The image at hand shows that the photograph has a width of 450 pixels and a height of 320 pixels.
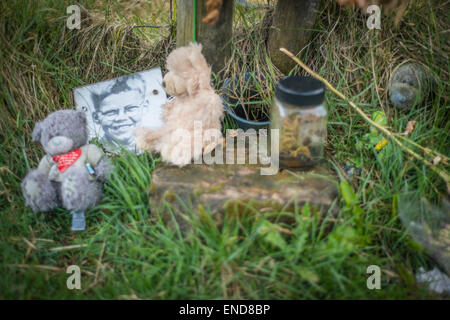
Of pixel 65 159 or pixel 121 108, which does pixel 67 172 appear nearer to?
pixel 65 159

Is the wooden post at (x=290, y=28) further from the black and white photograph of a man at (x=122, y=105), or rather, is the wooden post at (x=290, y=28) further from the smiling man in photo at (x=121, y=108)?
the smiling man in photo at (x=121, y=108)

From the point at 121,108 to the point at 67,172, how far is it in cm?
63

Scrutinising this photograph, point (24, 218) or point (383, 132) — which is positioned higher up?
point (383, 132)

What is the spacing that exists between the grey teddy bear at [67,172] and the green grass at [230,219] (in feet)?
0.26

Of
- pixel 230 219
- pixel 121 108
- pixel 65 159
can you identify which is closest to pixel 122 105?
pixel 121 108

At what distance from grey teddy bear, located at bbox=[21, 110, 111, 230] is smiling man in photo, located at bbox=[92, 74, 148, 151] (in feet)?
1.14

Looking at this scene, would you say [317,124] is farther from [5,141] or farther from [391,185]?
[5,141]

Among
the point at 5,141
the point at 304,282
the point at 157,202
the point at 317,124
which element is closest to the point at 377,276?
the point at 304,282

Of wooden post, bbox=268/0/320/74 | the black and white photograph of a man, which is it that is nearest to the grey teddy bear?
the black and white photograph of a man

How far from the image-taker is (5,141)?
1656mm

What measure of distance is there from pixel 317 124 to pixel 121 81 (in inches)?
45.8

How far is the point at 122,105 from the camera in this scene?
6.25ft
